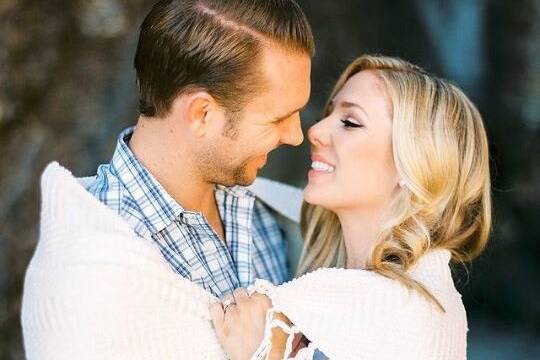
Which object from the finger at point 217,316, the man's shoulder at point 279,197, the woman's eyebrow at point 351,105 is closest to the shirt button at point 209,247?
the finger at point 217,316

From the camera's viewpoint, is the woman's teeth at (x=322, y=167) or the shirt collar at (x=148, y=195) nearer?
the shirt collar at (x=148, y=195)

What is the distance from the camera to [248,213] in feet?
6.31

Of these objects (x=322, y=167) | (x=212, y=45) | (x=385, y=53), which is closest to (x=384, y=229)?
(x=322, y=167)

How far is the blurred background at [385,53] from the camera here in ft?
7.82

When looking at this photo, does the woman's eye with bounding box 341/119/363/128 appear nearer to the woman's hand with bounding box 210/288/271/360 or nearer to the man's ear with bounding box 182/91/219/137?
the man's ear with bounding box 182/91/219/137

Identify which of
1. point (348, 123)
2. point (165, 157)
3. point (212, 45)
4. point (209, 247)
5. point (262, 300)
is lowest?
point (262, 300)

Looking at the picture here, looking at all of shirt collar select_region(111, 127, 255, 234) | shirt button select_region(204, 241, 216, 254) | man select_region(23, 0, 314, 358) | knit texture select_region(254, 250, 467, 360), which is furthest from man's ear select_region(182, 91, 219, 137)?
knit texture select_region(254, 250, 467, 360)

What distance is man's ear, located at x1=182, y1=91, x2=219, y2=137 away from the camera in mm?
1670

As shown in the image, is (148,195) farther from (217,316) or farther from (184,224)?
(217,316)

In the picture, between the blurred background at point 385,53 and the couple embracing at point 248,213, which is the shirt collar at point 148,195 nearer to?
the couple embracing at point 248,213

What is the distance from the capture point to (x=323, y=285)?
5.23 feet

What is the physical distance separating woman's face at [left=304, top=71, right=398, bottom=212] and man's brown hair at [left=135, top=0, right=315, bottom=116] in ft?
0.79

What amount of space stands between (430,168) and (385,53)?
0.80 meters

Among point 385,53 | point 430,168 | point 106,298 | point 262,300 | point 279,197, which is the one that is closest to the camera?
point 106,298
